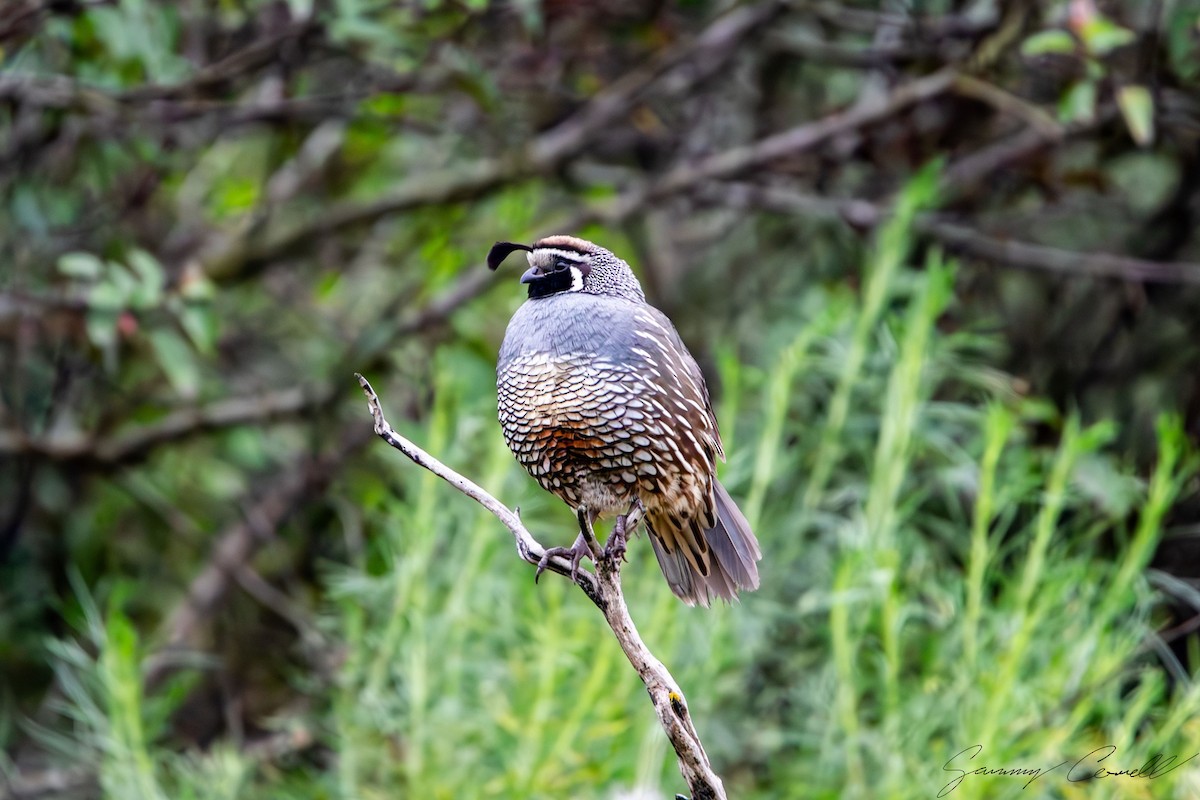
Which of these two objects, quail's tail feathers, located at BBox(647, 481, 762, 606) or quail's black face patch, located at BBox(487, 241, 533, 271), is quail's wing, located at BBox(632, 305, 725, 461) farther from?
quail's black face patch, located at BBox(487, 241, 533, 271)

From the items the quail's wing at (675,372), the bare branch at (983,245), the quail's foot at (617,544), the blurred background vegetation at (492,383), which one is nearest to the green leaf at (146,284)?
the blurred background vegetation at (492,383)

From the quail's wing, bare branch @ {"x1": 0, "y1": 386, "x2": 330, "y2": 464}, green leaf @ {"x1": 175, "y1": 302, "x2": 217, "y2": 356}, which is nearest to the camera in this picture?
the quail's wing

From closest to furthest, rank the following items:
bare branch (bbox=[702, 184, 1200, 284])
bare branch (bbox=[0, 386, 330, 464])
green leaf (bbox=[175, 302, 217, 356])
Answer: green leaf (bbox=[175, 302, 217, 356]) → bare branch (bbox=[0, 386, 330, 464]) → bare branch (bbox=[702, 184, 1200, 284])

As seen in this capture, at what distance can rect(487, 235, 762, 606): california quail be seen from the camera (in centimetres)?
253

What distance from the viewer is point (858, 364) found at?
3703 millimetres

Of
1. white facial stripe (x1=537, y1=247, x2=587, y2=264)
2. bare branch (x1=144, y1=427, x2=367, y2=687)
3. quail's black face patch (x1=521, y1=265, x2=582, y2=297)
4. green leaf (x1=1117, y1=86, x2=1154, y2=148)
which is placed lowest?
bare branch (x1=144, y1=427, x2=367, y2=687)

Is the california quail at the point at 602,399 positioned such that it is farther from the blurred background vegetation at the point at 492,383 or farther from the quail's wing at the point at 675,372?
the blurred background vegetation at the point at 492,383

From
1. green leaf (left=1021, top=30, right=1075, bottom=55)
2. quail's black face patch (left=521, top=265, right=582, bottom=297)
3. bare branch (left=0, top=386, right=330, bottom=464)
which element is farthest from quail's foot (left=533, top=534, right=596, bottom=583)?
bare branch (left=0, top=386, right=330, bottom=464)

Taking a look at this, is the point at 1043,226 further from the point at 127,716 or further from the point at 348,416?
the point at 127,716
